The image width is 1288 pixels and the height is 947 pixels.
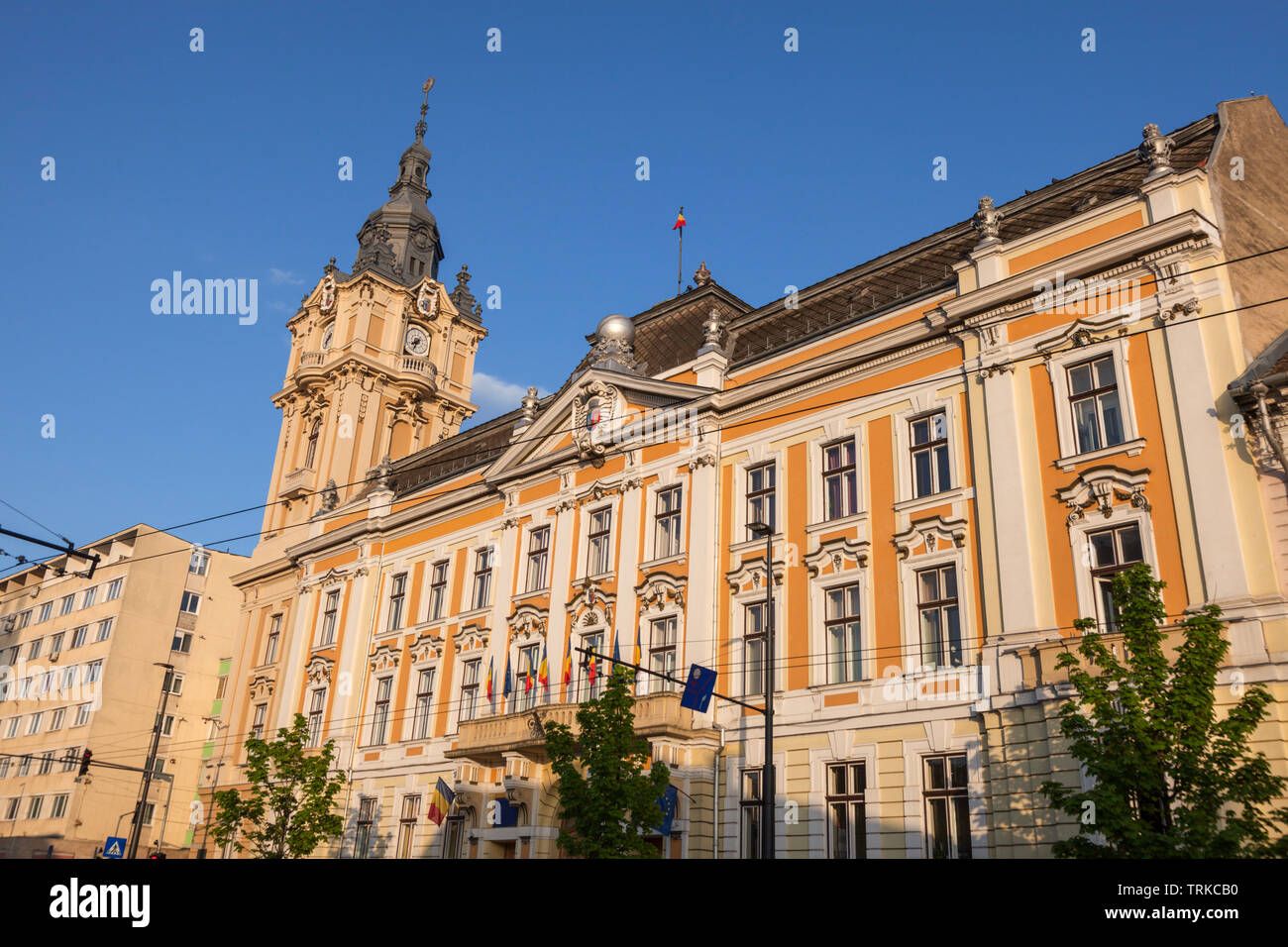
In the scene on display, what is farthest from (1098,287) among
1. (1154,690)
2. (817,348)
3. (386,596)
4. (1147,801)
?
(386,596)

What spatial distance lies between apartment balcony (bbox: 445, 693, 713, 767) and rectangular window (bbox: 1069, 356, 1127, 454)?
1179 cm

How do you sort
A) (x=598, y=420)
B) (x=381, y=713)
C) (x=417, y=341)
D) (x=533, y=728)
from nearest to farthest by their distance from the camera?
(x=533, y=728), (x=598, y=420), (x=381, y=713), (x=417, y=341)

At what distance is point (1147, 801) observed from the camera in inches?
657

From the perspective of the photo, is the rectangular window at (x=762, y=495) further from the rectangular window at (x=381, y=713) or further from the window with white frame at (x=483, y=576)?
the rectangular window at (x=381, y=713)

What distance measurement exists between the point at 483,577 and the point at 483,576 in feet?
0.12

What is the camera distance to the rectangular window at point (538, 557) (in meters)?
35.7

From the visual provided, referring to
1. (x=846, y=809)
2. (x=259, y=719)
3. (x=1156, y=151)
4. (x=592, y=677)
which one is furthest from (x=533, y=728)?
(x=1156, y=151)

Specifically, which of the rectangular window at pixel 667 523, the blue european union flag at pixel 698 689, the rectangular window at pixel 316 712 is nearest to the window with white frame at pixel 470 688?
the rectangular window at pixel 316 712

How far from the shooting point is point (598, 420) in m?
35.0

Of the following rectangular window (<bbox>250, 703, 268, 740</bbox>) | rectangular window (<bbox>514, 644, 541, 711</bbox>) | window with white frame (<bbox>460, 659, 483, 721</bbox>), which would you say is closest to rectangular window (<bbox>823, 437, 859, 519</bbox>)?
rectangular window (<bbox>514, 644, 541, 711</bbox>)

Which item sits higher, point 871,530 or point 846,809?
point 871,530

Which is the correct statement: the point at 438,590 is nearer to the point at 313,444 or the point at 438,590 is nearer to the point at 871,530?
the point at 871,530

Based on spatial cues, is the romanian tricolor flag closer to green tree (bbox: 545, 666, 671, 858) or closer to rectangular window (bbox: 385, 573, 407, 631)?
green tree (bbox: 545, 666, 671, 858)
